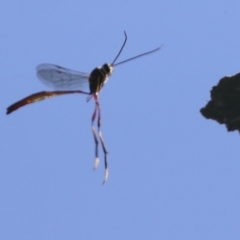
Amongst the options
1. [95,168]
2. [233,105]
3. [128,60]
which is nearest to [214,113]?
[233,105]

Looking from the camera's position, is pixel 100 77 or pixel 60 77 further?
pixel 60 77

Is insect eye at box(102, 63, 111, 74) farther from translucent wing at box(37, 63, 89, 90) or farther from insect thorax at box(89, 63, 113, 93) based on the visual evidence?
translucent wing at box(37, 63, 89, 90)

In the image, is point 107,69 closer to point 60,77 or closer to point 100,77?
point 100,77

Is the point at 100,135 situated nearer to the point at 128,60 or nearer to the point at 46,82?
the point at 128,60

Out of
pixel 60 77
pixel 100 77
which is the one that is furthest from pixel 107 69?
pixel 60 77
